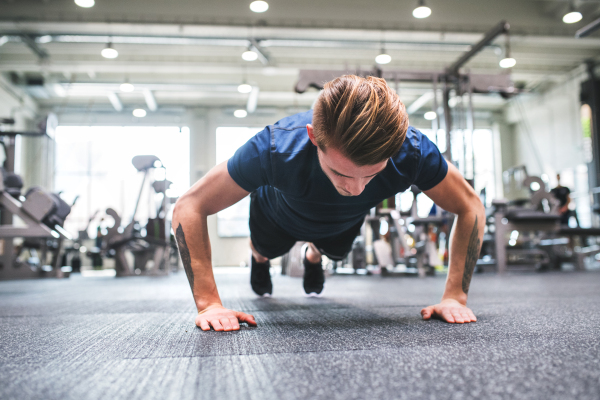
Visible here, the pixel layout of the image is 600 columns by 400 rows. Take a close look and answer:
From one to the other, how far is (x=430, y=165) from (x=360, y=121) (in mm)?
332

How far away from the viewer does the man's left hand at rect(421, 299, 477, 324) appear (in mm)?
1190

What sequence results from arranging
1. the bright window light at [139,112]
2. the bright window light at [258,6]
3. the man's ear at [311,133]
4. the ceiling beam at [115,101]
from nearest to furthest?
the man's ear at [311,133] → the bright window light at [258,6] → the ceiling beam at [115,101] → the bright window light at [139,112]

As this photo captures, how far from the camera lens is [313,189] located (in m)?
1.10

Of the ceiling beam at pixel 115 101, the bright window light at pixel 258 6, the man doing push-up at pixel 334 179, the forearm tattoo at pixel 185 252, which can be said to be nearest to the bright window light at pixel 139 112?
the ceiling beam at pixel 115 101

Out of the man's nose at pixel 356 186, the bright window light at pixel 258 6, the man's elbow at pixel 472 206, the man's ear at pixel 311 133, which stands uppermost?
the bright window light at pixel 258 6

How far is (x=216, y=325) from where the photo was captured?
1.11 metres

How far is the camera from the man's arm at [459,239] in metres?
1.20

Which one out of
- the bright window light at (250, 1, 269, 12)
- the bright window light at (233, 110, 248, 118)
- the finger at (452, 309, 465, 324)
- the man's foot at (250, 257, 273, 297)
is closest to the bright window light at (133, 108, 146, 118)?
the bright window light at (233, 110, 248, 118)

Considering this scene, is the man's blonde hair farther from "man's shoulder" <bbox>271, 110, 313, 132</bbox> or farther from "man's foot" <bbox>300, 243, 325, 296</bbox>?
"man's foot" <bbox>300, 243, 325, 296</bbox>

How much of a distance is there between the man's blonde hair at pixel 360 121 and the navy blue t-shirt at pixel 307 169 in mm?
136

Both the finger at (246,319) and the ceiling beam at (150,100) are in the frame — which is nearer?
the finger at (246,319)

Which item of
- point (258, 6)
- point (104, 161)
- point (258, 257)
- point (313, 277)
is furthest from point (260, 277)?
point (104, 161)

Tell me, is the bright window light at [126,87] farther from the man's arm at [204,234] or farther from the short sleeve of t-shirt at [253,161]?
the short sleeve of t-shirt at [253,161]

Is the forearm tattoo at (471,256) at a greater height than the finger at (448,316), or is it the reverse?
the forearm tattoo at (471,256)
